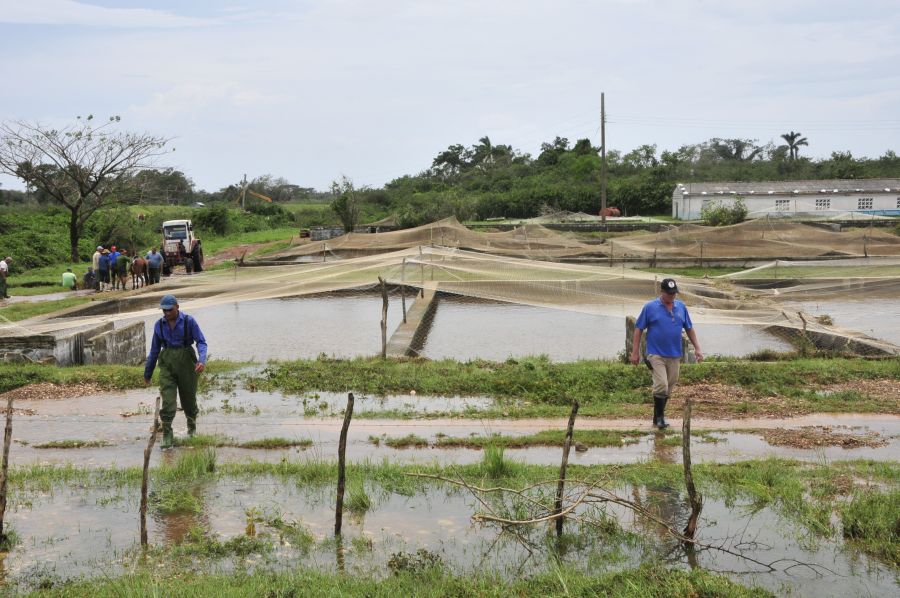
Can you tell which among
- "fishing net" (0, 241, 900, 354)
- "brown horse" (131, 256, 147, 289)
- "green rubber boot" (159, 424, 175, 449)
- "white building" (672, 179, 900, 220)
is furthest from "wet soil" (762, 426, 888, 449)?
"white building" (672, 179, 900, 220)

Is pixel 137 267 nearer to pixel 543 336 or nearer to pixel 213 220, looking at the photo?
pixel 543 336

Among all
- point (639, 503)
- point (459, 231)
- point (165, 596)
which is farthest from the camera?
point (459, 231)

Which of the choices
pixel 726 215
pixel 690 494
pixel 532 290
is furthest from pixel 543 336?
pixel 726 215

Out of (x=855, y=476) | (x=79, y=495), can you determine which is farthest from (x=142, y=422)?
(x=855, y=476)

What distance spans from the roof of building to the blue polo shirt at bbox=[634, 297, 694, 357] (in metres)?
41.7

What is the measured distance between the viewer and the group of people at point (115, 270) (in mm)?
22938

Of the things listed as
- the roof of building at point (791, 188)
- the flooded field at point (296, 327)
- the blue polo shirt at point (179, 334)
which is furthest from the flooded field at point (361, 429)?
the roof of building at point (791, 188)

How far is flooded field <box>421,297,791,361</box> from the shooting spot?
1409 cm

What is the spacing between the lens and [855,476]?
263 inches

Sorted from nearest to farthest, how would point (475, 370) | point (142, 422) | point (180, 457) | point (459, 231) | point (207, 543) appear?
point (207, 543) → point (180, 457) → point (142, 422) → point (475, 370) → point (459, 231)

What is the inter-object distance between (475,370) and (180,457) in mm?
4621

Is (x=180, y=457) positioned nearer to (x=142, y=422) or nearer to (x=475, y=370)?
(x=142, y=422)

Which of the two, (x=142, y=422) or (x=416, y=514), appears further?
(x=142, y=422)

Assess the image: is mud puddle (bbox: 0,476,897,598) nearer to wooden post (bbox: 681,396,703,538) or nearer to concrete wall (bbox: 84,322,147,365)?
wooden post (bbox: 681,396,703,538)
